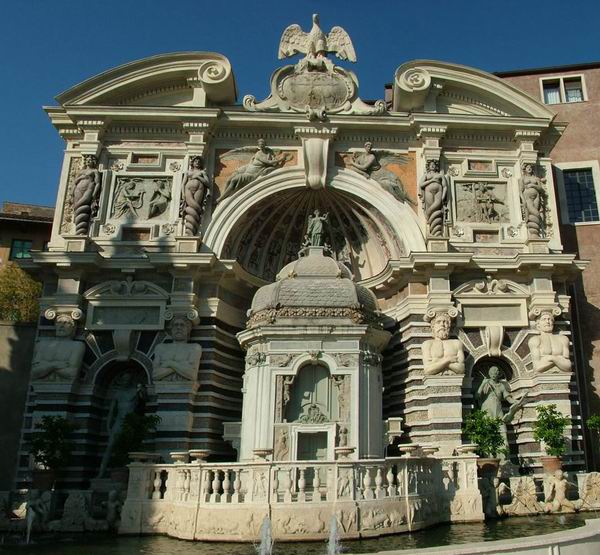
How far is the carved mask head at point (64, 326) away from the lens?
18859 mm

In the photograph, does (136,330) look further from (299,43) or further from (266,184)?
(299,43)

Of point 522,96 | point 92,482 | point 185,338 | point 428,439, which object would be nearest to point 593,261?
point 522,96

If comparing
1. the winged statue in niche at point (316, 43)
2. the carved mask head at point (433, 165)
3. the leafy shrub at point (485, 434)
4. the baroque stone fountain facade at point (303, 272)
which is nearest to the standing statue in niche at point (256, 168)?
the baroque stone fountain facade at point (303, 272)

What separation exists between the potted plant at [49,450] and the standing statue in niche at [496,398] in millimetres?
12196

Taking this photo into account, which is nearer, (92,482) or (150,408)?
(92,482)

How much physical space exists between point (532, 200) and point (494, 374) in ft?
20.0

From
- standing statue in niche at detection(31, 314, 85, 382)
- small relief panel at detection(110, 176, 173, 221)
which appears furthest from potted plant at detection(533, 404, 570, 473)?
standing statue in niche at detection(31, 314, 85, 382)

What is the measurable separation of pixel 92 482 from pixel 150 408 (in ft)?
8.51

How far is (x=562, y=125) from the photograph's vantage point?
72.3 ft

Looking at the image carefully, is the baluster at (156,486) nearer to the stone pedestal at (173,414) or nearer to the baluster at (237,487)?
the baluster at (237,487)

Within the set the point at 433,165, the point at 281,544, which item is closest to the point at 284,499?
the point at 281,544

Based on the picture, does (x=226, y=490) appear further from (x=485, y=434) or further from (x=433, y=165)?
(x=433, y=165)

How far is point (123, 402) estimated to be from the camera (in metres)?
19.0

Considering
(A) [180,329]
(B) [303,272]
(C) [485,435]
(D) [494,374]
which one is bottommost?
(C) [485,435]
